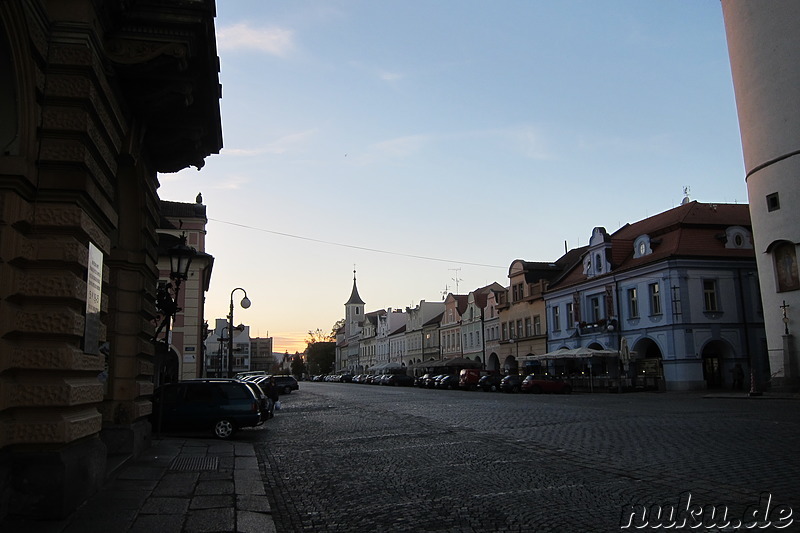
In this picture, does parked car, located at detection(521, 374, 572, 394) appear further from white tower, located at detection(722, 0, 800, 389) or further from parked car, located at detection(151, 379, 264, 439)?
parked car, located at detection(151, 379, 264, 439)

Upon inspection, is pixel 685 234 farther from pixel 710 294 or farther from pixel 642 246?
pixel 710 294

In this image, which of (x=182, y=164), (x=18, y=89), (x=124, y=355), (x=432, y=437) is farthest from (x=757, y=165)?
(x=18, y=89)

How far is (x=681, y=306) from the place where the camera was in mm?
42125

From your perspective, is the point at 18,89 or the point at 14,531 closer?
the point at 14,531

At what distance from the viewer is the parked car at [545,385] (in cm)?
4272

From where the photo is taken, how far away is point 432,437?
1617 centimetres

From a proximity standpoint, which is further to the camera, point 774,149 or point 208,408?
point 774,149

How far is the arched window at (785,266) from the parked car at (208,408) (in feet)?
96.1

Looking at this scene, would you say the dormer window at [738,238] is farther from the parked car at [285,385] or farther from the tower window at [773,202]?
the parked car at [285,385]

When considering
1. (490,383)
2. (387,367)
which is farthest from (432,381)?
(387,367)

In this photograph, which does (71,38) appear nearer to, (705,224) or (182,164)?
(182,164)

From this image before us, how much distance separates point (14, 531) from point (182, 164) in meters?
8.90

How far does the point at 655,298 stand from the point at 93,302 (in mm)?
41533

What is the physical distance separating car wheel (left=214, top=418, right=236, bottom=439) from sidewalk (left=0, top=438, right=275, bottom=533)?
4.53 m
